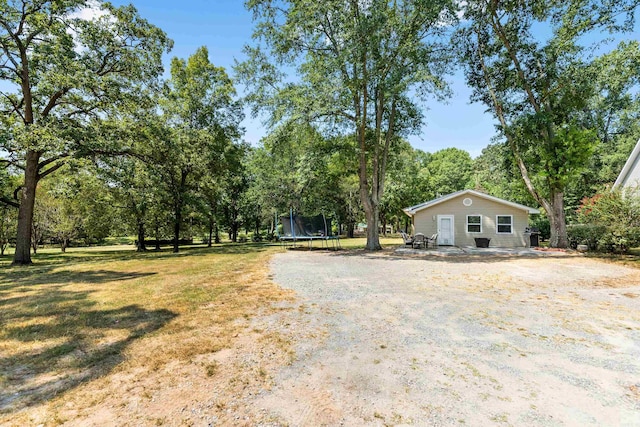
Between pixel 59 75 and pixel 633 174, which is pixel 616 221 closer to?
pixel 633 174

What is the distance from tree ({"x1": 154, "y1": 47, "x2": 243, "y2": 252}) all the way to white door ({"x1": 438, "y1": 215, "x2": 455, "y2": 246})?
13.8 metres

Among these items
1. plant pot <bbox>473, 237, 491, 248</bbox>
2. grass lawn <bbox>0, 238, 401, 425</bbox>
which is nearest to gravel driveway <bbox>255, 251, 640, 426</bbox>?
grass lawn <bbox>0, 238, 401, 425</bbox>

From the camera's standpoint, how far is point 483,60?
1606 cm

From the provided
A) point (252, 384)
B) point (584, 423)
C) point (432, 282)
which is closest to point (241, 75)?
point (432, 282)

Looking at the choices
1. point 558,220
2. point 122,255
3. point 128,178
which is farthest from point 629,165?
point 122,255

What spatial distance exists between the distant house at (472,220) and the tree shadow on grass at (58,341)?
16.7 m

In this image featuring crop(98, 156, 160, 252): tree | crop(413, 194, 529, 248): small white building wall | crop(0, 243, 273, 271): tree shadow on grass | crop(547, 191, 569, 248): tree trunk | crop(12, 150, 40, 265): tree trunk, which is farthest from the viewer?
crop(413, 194, 529, 248): small white building wall

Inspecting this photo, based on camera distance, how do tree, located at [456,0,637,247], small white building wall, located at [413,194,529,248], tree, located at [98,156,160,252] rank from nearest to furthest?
tree, located at [98,156,160,252]
tree, located at [456,0,637,247]
small white building wall, located at [413,194,529,248]

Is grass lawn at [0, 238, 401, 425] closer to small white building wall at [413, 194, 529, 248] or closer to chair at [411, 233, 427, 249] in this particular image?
chair at [411, 233, 427, 249]

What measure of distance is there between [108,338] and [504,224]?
19525 mm

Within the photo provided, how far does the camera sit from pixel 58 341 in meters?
3.63

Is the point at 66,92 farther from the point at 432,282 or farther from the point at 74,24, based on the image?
the point at 432,282

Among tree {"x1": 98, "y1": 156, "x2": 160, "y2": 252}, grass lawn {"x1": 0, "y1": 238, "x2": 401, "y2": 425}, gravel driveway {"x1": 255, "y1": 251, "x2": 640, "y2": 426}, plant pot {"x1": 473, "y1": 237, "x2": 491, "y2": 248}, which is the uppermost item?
tree {"x1": 98, "y1": 156, "x2": 160, "y2": 252}

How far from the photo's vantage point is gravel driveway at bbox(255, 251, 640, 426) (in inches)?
90.0
